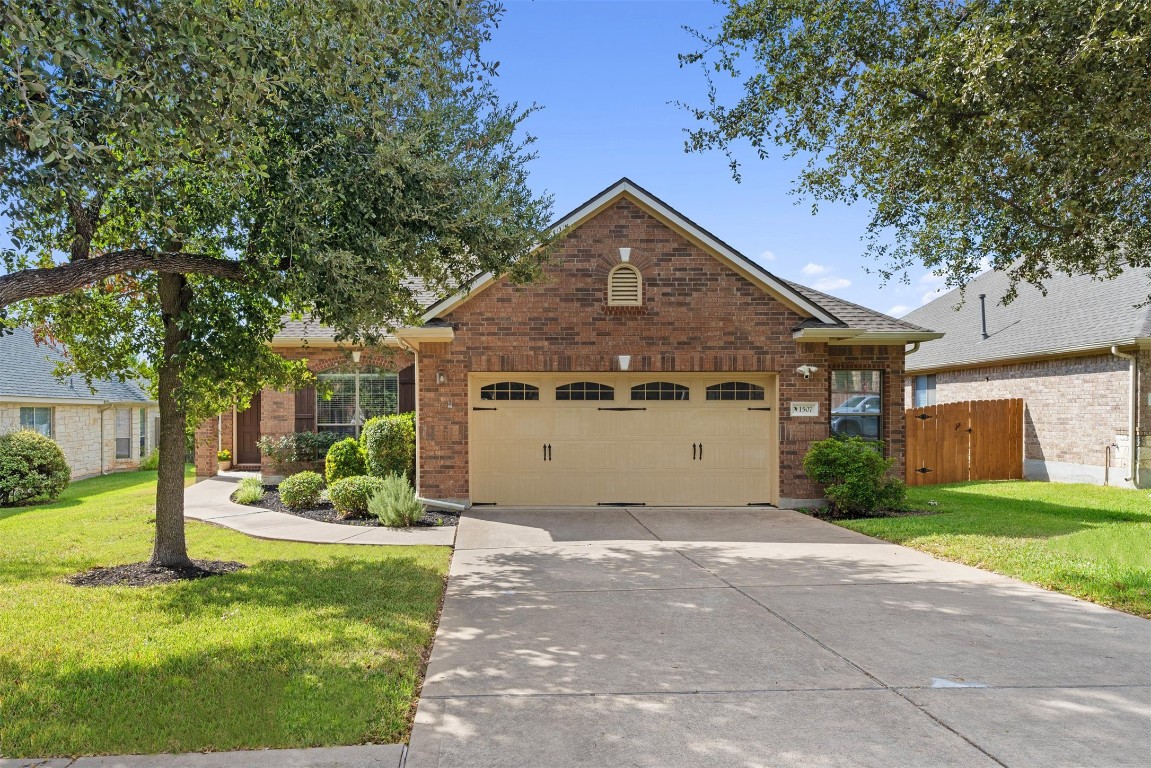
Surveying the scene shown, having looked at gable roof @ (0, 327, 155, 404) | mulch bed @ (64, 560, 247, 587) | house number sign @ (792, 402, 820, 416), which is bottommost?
mulch bed @ (64, 560, 247, 587)


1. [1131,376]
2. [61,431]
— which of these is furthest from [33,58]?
[61,431]

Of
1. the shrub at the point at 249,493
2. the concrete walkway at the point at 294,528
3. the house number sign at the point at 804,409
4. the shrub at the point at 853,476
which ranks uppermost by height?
the house number sign at the point at 804,409

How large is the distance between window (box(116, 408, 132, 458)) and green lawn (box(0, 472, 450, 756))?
61.5 ft

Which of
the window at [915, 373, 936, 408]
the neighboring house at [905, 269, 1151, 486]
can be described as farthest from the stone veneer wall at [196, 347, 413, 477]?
the window at [915, 373, 936, 408]

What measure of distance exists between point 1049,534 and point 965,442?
332 inches

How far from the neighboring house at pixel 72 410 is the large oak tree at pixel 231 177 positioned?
1168 cm

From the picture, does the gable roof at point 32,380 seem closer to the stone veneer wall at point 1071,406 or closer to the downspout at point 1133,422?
the stone veneer wall at point 1071,406

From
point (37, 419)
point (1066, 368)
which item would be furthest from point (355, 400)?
point (1066, 368)

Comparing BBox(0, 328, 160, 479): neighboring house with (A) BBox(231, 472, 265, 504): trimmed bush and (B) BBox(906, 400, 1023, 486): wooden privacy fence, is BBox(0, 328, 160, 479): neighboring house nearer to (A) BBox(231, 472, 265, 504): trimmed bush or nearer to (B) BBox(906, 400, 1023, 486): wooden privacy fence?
(A) BBox(231, 472, 265, 504): trimmed bush

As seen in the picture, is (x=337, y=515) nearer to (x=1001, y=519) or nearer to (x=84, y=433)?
(x=1001, y=519)

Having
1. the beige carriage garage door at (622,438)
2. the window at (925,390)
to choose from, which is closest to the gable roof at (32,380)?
the beige carriage garage door at (622,438)

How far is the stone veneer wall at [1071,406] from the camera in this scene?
15883 mm

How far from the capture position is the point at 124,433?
26.1 metres

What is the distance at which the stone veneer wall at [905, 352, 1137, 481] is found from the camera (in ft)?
52.1
